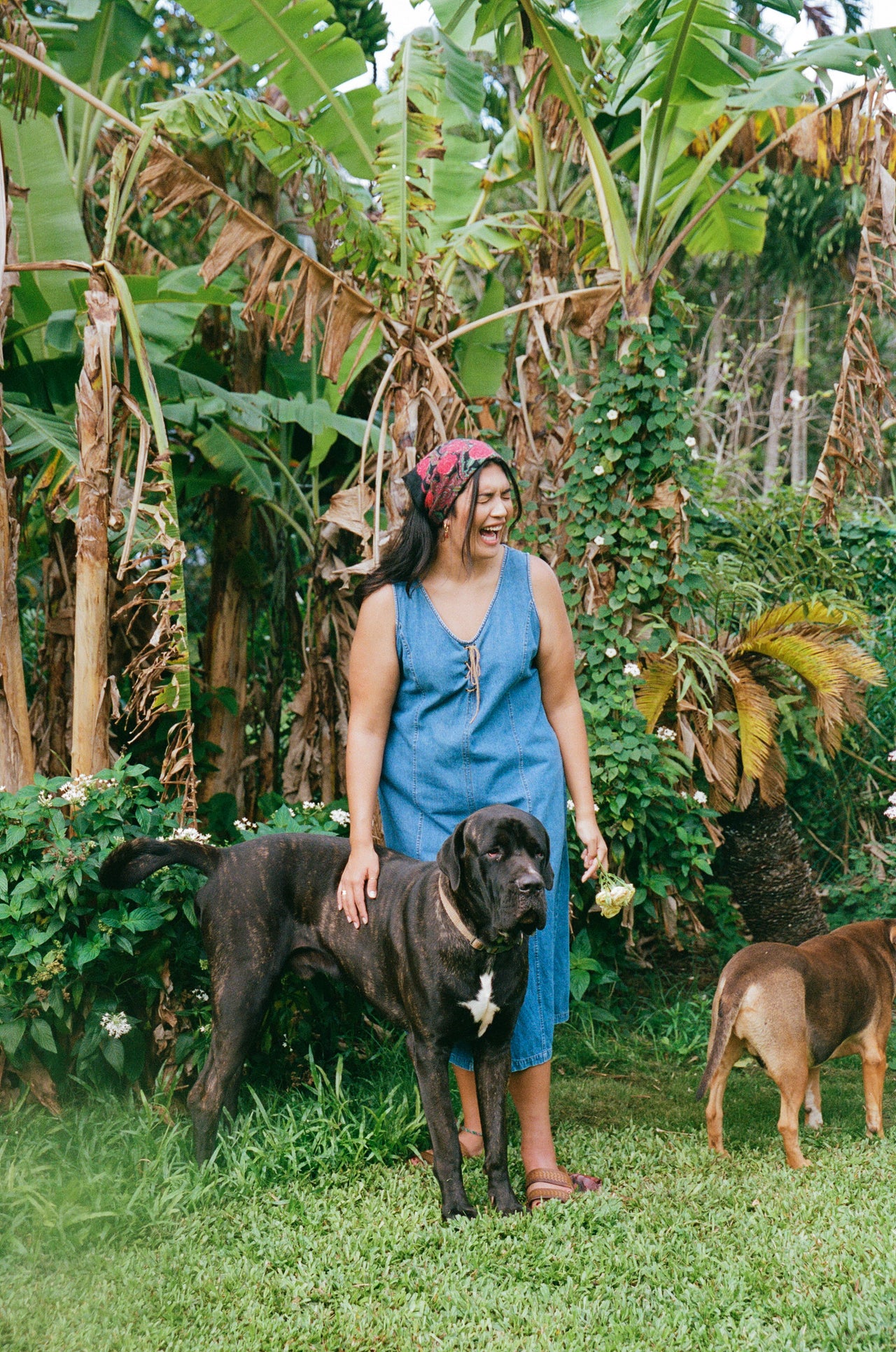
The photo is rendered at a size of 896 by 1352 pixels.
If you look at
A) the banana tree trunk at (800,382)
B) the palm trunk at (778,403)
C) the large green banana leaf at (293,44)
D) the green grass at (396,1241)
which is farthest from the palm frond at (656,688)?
the banana tree trunk at (800,382)

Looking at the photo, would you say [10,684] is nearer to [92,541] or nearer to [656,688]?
[92,541]

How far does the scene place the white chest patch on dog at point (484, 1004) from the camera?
3145mm

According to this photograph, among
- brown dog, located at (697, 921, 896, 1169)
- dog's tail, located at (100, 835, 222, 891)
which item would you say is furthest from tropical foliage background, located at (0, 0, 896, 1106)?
brown dog, located at (697, 921, 896, 1169)

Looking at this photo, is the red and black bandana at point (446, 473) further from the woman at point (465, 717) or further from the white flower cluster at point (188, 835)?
the white flower cluster at point (188, 835)

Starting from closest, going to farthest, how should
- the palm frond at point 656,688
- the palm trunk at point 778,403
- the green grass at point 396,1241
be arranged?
the green grass at point 396,1241
the palm frond at point 656,688
the palm trunk at point 778,403

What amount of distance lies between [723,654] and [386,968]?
10.5 feet

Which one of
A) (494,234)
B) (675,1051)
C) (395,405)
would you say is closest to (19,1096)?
(675,1051)

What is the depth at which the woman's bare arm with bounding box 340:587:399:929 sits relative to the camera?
138 inches

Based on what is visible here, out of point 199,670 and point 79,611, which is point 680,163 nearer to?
point 199,670

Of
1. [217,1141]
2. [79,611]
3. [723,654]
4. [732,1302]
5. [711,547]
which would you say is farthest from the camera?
[711,547]

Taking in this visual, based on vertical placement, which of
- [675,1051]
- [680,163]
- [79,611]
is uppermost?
[680,163]

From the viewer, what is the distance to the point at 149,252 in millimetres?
6801

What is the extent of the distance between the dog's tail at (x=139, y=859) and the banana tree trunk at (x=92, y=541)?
1.97 feet

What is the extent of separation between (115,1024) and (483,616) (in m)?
1.83
